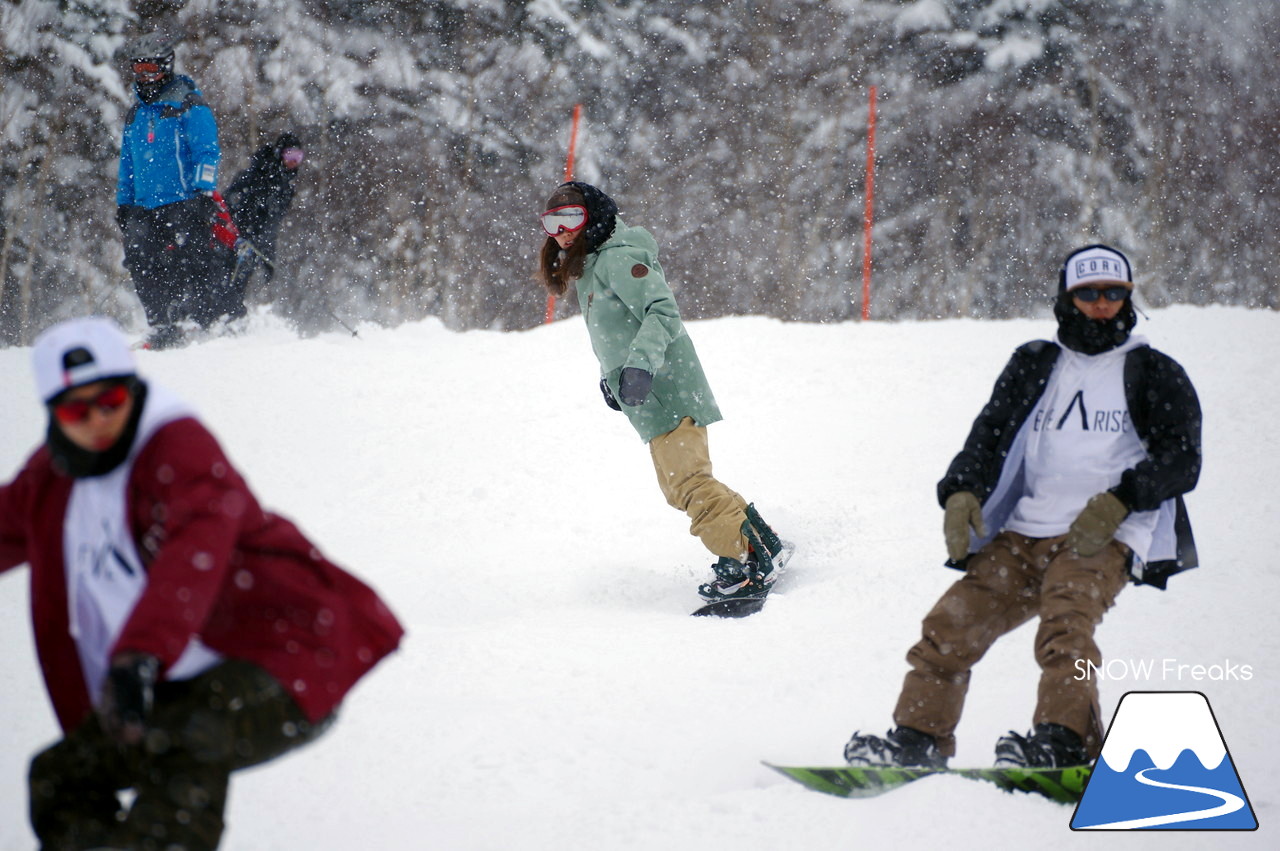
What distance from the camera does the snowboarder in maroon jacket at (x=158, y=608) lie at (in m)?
1.81

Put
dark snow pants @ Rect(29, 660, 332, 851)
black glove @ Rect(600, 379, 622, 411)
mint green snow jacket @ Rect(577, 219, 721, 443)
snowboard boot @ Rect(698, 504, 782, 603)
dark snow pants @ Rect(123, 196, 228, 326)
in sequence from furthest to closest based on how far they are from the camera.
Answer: dark snow pants @ Rect(123, 196, 228, 326) < black glove @ Rect(600, 379, 622, 411) < snowboard boot @ Rect(698, 504, 782, 603) < mint green snow jacket @ Rect(577, 219, 721, 443) < dark snow pants @ Rect(29, 660, 332, 851)

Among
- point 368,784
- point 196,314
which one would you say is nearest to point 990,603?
point 368,784

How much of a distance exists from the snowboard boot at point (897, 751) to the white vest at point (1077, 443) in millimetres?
658

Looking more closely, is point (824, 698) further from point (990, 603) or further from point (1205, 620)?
point (1205, 620)

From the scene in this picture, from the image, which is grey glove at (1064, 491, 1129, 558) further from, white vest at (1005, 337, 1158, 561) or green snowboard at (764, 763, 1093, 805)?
green snowboard at (764, 763, 1093, 805)

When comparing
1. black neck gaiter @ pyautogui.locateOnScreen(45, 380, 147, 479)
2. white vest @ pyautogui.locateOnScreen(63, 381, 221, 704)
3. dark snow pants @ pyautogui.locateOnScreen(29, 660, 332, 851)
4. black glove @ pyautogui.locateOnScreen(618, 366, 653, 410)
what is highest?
black glove @ pyautogui.locateOnScreen(618, 366, 653, 410)

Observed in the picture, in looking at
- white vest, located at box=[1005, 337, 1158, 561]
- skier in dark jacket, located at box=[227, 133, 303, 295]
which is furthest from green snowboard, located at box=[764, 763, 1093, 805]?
skier in dark jacket, located at box=[227, 133, 303, 295]

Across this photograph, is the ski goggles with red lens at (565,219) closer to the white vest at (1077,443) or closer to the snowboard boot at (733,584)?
the snowboard boot at (733,584)

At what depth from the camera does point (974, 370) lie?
8273 millimetres

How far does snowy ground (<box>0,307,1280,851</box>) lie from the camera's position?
2.72 metres

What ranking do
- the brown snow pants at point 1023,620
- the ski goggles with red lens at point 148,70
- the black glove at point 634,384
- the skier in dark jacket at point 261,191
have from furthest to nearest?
the skier in dark jacket at point 261,191 < the ski goggles with red lens at point 148,70 < the black glove at point 634,384 < the brown snow pants at point 1023,620

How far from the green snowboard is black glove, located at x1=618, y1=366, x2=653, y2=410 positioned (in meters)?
1.82

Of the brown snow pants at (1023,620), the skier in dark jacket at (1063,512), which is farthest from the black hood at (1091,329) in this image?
the brown snow pants at (1023,620)

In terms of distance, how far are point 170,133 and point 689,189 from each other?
12.7 m
